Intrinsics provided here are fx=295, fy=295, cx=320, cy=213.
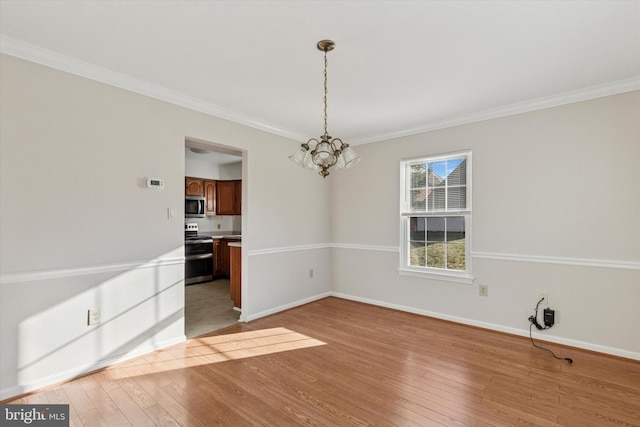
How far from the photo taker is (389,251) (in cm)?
439

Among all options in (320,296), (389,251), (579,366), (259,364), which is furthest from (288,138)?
(579,366)

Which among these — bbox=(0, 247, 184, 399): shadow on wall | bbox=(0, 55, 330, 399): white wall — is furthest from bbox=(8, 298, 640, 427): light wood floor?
bbox=(0, 55, 330, 399): white wall

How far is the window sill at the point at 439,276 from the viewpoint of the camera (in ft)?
12.1

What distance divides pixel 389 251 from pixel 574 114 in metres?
2.62

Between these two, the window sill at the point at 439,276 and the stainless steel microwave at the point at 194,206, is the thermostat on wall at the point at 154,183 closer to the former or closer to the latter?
the window sill at the point at 439,276

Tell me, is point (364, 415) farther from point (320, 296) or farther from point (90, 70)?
point (90, 70)

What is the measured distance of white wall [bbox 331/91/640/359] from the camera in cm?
282

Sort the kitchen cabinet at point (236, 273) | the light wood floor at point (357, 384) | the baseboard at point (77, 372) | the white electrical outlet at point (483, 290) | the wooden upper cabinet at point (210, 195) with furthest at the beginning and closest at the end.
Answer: the wooden upper cabinet at point (210, 195), the kitchen cabinet at point (236, 273), the white electrical outlet at point (483, 290), the baseboard at point (77, 372), the light wood floor at point (357, 384)

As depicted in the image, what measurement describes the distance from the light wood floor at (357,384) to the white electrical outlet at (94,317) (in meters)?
0.44

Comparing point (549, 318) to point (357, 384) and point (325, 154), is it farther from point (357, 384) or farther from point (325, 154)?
point (325, 154)

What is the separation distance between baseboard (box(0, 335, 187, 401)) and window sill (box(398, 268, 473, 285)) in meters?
3.00

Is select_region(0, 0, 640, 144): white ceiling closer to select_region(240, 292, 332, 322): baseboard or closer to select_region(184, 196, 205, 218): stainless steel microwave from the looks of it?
select_region(240, 292, 332, 322): baseboard

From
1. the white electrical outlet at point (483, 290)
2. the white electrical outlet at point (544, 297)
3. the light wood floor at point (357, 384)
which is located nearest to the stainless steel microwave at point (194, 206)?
the light wood floor at point (357, 384)

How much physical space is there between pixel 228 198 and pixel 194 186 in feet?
2.52
